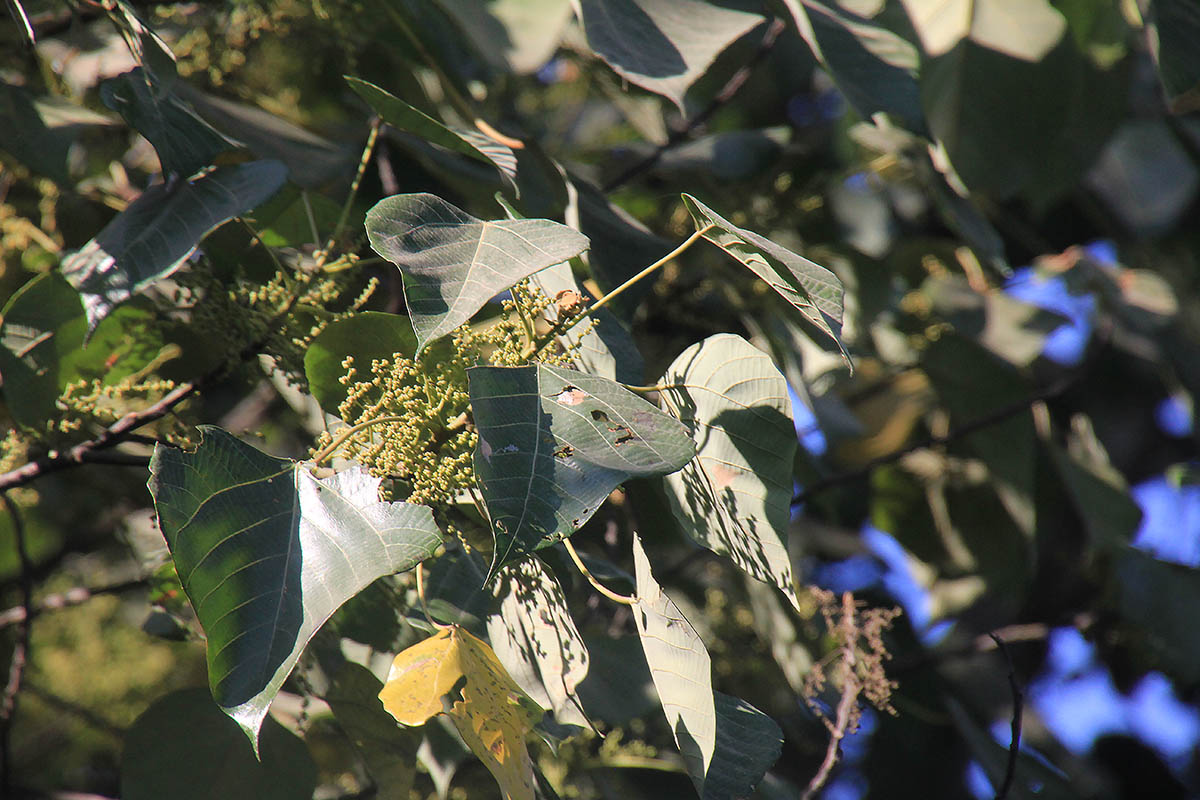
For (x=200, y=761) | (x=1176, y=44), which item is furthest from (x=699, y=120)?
(x=200, y=761)

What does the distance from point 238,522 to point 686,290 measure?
889mm

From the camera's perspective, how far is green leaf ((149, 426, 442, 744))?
60cm

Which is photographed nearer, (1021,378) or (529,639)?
(529,639)

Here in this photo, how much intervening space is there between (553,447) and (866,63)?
0.67 m

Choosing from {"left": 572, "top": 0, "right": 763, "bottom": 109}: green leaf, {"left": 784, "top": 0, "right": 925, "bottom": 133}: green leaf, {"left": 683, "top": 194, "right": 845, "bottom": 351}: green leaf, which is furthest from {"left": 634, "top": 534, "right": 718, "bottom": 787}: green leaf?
{"left": 784, "top": 0, "right": 925, "bottom": 133}: green leaf

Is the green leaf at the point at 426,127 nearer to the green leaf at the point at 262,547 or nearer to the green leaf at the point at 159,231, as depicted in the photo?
the green leaf at the point at 159,231

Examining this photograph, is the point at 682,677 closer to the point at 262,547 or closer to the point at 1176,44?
the point at 262,547

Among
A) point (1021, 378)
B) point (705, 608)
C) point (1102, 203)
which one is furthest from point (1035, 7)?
point (705, 608)

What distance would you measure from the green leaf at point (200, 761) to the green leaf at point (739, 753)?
15.5 inches

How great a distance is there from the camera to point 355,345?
2.36 ft

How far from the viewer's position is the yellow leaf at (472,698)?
0.64 meters

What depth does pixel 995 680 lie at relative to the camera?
1823 millimetres

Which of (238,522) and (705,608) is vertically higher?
(238,522)

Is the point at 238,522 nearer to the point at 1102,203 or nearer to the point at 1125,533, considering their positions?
the point at 1125,533
